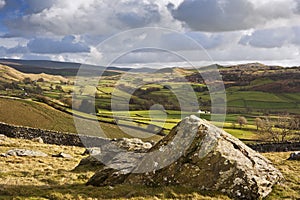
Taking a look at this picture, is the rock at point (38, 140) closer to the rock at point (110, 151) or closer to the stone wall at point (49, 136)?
the stone wall at point (49, 136)

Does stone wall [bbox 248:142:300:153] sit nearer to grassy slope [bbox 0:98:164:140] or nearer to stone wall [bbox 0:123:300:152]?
stone wall [bbox 0:123:300:152]

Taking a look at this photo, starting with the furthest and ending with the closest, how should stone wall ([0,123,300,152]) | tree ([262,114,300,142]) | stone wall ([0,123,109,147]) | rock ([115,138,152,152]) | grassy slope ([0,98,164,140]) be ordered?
tree ([262,114,300,142])
grassy slope ([0,98,164,140])
stone wall ([0,123,109,147])
stone wall ([0,123,300,152])
rock ([115,138,152,152])

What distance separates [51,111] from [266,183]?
53.4 meters

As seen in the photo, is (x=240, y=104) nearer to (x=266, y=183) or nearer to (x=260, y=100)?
(x=260, y=100)

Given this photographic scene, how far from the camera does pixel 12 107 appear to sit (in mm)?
57906

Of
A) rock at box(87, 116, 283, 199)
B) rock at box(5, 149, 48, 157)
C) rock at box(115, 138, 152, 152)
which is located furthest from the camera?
rock at box(5, 149, 48, 157)

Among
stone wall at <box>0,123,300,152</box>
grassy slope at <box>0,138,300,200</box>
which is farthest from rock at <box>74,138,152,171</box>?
stone wall at <box>0,123,300,152</box>

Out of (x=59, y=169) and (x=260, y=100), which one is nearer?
(x=59, y=169)

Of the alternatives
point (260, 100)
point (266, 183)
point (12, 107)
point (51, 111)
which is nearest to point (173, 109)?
point (51, 111)

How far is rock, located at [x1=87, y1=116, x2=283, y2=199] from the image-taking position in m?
12.6

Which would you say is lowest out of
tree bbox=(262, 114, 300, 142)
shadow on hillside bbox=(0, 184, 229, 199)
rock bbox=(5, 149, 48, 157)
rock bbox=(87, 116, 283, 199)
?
tree bbox=(262, 114, 300, 142)

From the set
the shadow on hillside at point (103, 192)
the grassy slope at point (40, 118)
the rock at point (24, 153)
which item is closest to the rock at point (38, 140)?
the rock at point (24, 153)

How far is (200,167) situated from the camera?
13.0m

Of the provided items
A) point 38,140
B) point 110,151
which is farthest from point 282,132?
point 110,151
